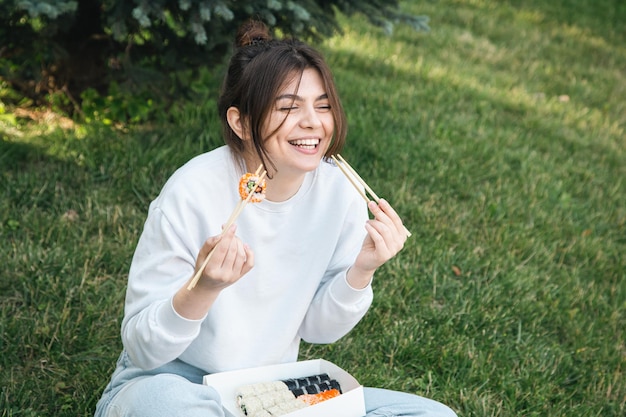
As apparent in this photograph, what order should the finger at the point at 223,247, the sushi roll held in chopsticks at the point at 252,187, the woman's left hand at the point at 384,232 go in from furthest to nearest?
the woman's left hand at the point at 384,232
the sushi roll held in chopsticks at the point at 252,187
the finger at the point at 223,247

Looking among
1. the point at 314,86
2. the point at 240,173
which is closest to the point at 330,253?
the point at 240,173

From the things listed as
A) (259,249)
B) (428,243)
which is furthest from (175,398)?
(428,243)

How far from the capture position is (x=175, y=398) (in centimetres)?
169

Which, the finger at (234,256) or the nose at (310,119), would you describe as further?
the nose at (310,119)

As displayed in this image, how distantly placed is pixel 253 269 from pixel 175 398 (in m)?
→ 0.40

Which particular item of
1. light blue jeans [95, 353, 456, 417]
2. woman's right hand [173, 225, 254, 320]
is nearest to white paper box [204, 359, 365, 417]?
light blue jeans [95, 353, 456, 417]

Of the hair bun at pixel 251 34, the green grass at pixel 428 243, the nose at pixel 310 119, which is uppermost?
the hair bun at pixel 251 34

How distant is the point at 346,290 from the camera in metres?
1.97

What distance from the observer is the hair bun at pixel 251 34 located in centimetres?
204

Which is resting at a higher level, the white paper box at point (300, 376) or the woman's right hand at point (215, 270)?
the woman's right hand at point (215, 270)

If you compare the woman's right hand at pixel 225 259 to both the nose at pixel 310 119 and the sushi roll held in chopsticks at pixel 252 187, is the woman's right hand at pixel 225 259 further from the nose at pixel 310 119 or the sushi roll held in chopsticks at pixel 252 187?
the nose at pixel 310 119

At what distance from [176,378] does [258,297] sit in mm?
308

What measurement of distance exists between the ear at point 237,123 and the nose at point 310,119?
15 centimetres

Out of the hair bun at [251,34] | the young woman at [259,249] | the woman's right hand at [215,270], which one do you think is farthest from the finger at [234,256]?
the hair bun at [251,34]
